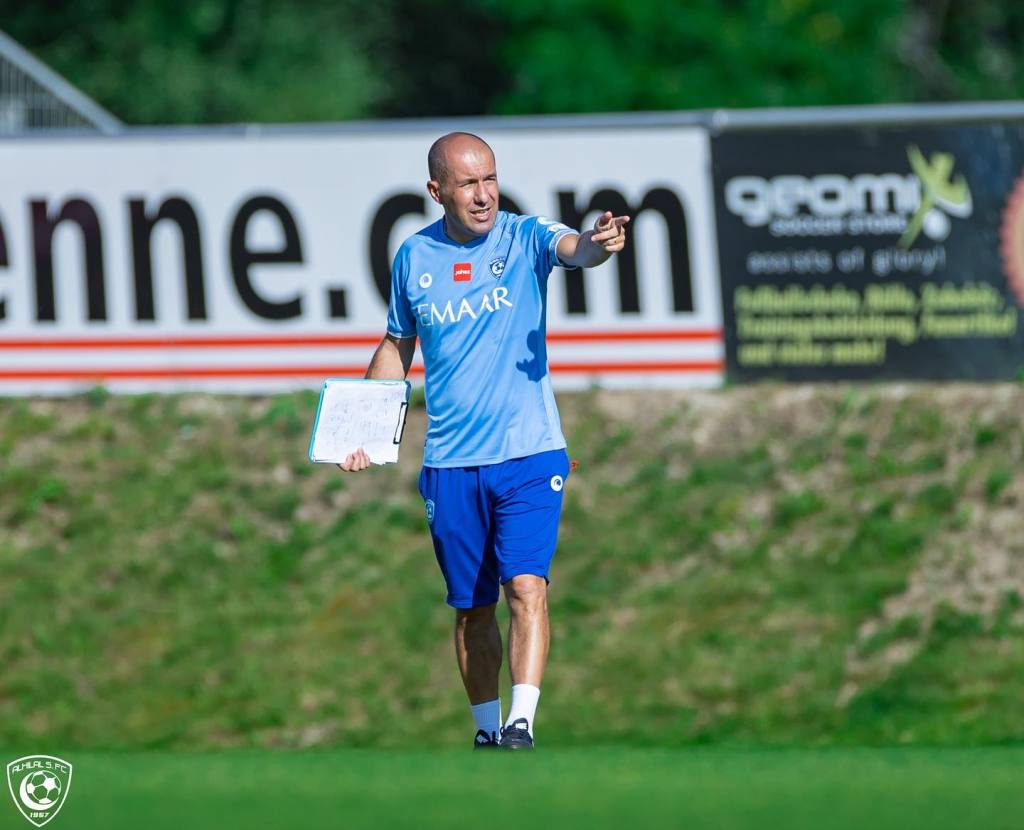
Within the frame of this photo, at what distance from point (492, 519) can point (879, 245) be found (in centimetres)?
666

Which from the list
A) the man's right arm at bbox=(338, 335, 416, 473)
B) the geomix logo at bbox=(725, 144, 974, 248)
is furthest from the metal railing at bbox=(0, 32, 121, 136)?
the man's right arm at bbox=(338, 335, 416, 473)

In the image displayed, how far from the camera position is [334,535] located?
42.2ft

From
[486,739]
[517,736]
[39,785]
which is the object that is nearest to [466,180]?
[517,736]

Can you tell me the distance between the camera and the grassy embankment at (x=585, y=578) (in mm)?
11617

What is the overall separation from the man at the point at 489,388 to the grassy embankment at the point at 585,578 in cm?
473


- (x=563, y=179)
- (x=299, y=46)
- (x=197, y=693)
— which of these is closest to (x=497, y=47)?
(x=299, y=46)

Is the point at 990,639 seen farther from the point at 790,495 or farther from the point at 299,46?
the point at 299,46

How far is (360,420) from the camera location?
267 inches

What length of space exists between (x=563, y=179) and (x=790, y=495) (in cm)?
286

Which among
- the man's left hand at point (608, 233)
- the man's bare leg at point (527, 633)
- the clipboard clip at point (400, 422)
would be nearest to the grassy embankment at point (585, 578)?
the man's bare leg at point (527, 633)

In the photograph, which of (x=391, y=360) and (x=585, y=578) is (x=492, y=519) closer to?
(x=391, y=360)

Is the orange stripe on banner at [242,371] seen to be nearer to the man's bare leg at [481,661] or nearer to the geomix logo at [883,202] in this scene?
the geomix logo at [883,202]

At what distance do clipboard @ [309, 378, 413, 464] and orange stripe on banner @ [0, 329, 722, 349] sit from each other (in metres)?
6.26

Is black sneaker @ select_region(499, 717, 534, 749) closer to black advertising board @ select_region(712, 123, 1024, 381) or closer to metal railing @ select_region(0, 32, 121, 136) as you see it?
black advertising board @ select_region(712, 123, 1024, 381)
